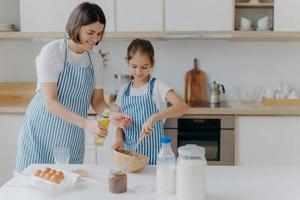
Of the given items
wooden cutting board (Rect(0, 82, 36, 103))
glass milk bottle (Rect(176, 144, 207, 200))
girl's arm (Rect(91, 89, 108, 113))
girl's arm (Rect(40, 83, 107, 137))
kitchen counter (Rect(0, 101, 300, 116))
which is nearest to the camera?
glass milk bottle (Rect(176, 144, 207, 200))

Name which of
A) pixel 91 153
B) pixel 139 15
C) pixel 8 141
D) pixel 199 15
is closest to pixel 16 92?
pixel 8 141

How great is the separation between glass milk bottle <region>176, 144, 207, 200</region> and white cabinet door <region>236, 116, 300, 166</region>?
1.83 metres

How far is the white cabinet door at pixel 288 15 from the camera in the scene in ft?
11.1

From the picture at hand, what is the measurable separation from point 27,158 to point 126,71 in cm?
181

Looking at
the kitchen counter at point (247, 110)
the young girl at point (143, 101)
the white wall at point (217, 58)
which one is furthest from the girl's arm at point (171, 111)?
the white wall at point (217, 58)

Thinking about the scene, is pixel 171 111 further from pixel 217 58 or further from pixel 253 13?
pixel 253 13

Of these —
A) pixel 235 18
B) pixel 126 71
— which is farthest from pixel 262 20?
pixel 126 71

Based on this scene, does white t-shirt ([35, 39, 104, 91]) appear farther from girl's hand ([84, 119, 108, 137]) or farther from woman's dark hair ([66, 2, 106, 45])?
girl's hand ([84, 119, 108, 137])

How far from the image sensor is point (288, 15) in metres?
3.39

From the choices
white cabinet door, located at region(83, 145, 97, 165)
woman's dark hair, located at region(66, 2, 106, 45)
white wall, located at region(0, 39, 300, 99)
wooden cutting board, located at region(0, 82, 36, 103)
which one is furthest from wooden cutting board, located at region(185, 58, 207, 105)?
woman's dark hair, located at region(66, 2, 106, 45)

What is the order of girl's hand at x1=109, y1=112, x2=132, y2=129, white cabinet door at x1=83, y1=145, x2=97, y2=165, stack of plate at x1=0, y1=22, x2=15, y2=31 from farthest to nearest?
stack of plate at x1=0, y1=22, x2=15, y2=31 < white cabinet door at x1=83, y1=145, x2=97, y2=165 < girl's hand at x1=109, y1=112, x2=132, y2=129

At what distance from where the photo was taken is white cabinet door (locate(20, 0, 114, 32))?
348 cm

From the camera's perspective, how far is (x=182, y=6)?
11.2 feet

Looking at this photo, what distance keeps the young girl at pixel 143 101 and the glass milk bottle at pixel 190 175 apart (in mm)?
567
